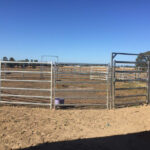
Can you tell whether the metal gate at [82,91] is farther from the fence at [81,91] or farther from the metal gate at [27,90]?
the metal gate at [27,90]

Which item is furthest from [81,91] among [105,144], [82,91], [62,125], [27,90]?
[105,144]

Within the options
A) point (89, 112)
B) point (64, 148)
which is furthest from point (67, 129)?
point (89, 112)

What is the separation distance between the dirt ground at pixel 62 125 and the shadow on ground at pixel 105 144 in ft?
0.37

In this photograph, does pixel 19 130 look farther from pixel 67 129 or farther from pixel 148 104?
pixel 148 104

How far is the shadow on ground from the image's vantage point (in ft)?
12.2

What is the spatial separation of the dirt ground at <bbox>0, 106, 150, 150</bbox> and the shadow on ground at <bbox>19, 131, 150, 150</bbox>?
11 centimetres

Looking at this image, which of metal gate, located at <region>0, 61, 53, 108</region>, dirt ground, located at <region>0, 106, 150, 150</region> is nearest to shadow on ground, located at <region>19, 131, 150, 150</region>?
dirt ground, located at <region>0, 106, 150, 150</region>

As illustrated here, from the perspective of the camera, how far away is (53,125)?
5.06 metres

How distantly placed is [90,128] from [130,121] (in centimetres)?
146

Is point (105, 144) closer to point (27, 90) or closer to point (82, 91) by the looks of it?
point (82, 91)

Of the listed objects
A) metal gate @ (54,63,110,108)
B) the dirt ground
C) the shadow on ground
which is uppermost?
metal gate @ (54,63,110,108)

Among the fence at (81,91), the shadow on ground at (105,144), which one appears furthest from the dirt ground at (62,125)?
the fence at (81,91)

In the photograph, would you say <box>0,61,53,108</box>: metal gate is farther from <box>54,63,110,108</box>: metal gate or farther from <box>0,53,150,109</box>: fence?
<box>54,63,110,108</box>: metal gate

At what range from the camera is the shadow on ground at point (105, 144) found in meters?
3.73
